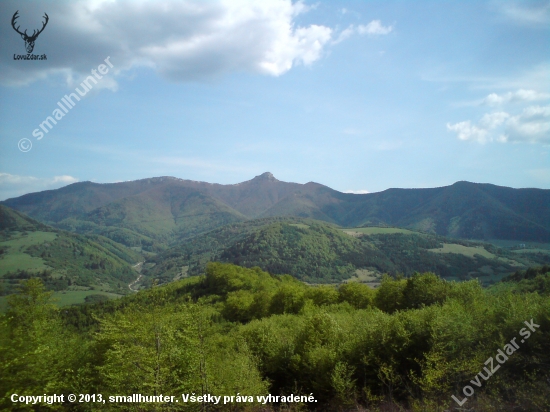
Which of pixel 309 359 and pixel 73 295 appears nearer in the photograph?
pixel 309 359

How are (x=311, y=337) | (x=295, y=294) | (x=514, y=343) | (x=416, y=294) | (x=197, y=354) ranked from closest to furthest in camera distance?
1. (x=197, y=354)
2. (x=514, y=343)
3. (x=311, y=337)
4. (x=416, y=294)
5. (x=295, y=294)

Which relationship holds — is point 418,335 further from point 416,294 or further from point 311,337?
point 416,294

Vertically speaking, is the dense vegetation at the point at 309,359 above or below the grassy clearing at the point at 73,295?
above

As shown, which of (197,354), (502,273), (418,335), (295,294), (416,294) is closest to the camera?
(197,354)

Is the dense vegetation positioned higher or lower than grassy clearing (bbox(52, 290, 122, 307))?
higher

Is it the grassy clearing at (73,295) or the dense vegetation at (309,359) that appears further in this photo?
the grassy clearing at (73,295)

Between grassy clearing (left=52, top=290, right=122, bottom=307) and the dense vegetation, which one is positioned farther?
grassy clearing (left=52, top=290, right=122, bottom=307)

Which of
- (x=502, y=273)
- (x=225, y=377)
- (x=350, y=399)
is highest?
(x=225, y=377)

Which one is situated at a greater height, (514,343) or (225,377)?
(514,343)

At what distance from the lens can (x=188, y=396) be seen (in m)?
17.5

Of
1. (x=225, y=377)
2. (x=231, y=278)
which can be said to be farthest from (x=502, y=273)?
(x=225, y=377)

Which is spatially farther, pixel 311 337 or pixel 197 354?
pixel 311 337

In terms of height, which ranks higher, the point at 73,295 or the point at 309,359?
the point at 309,359

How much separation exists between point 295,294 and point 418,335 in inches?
1700
